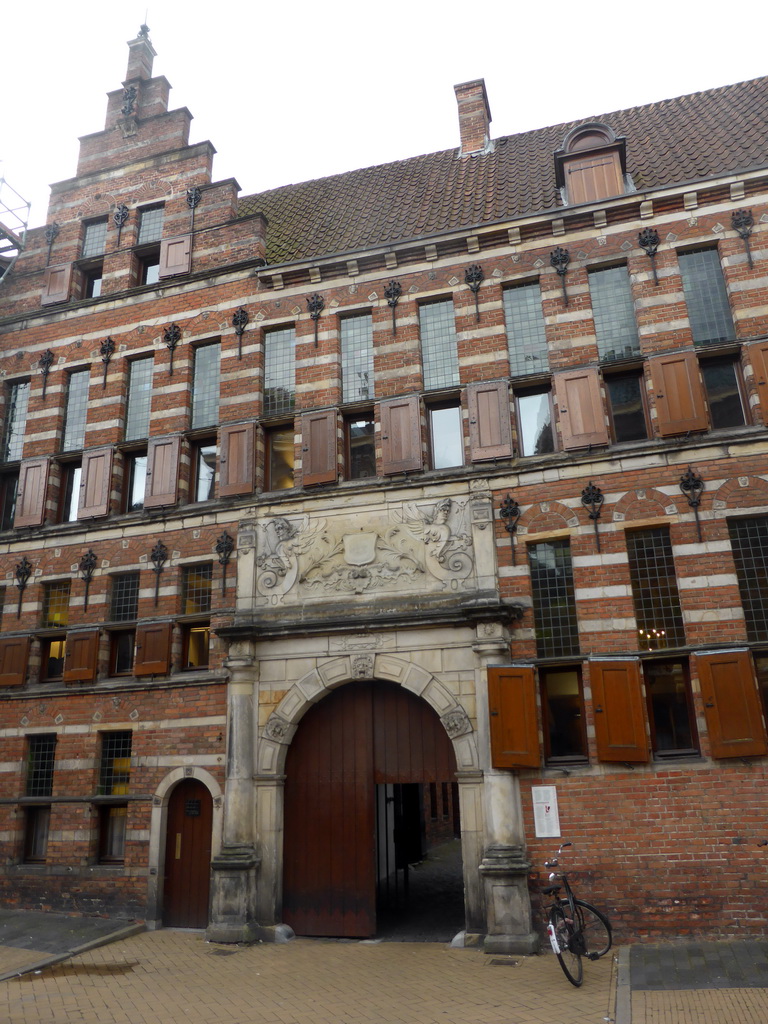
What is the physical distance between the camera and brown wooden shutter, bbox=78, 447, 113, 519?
13492mm

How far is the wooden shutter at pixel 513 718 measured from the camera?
32.9 feet

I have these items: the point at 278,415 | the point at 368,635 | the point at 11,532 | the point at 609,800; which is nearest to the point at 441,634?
the point at 368,635

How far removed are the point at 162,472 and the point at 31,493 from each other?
2869 millimetres

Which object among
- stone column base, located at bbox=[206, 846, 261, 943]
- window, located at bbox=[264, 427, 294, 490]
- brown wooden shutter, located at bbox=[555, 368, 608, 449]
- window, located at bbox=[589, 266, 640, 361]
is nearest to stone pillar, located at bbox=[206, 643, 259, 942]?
stone column base, located at bbox=[206, 846, 261, 943]

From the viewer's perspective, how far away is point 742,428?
34.8 ft

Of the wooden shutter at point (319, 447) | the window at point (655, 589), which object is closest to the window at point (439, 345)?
the wooden shutter at point (319, 447)

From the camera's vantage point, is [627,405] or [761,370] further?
[627,405]

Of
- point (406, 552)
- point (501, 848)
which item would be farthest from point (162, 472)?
point (501, 848)

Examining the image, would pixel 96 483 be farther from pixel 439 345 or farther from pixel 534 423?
pixel 534 423

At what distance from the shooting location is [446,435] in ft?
40.4

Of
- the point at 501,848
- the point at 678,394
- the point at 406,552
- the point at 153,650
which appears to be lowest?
the point at 501,848

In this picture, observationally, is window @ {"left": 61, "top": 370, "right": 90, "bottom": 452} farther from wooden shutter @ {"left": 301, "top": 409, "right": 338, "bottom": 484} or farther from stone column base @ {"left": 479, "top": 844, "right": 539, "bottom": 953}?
stone column base @ {"left": 479, "top": 844, "right": 539, "bottom": 953}

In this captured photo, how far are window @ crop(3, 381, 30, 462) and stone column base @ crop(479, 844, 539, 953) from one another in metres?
11.6

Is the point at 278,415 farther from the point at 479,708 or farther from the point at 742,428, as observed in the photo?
the point at 742,428
